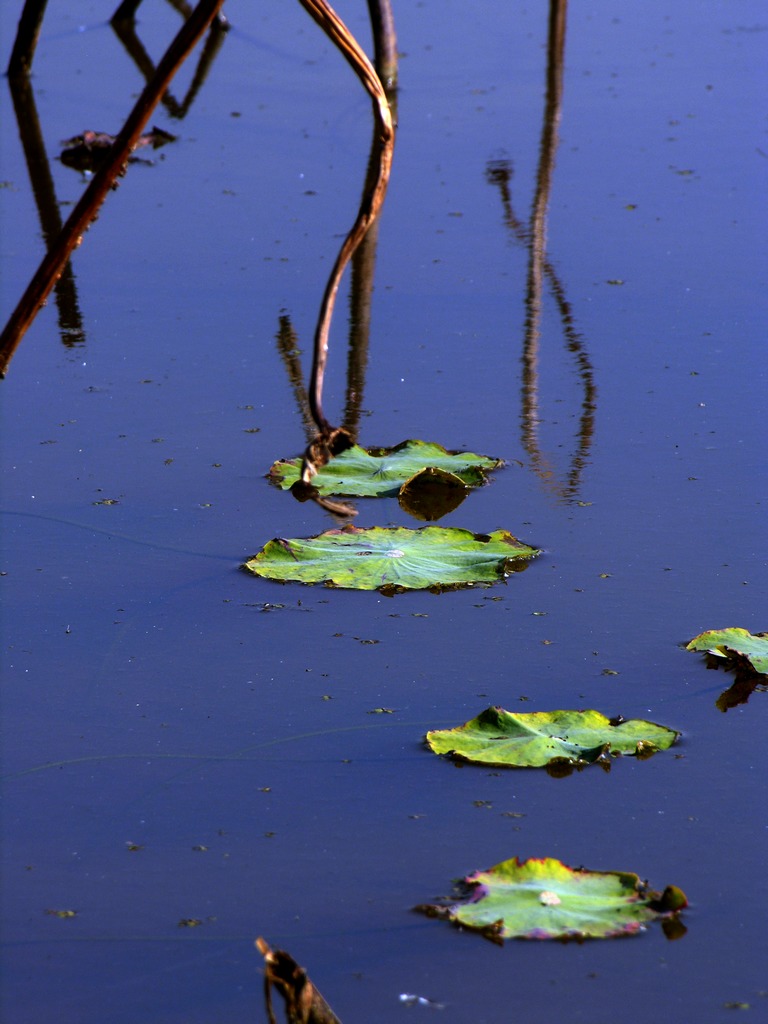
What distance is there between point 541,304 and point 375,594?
6.31ft

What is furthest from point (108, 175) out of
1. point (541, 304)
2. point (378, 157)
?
point (541, 304)

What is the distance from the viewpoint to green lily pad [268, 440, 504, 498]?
3.30 m

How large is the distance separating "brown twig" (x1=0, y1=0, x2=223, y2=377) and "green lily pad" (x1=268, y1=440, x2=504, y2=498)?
2.27 m

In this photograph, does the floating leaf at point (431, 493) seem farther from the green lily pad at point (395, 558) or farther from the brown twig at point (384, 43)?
the brown twig at point (384, 43)

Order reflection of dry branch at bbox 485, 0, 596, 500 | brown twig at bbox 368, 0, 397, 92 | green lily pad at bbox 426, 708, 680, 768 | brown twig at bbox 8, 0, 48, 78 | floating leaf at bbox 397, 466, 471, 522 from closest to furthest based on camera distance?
green lily pad at bbox 426, 708, 680, 768 < floating leaf at bbox 397, 466, 471, 522 < reflection of dry branch at bbox 485, 0, 596, 500 < brown twig at bbox 368, 0, 397, 92 < brown twig at bbox 8, 0, 48, 78

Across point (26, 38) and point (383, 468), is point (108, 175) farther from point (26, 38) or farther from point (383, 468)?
point (26, 38)

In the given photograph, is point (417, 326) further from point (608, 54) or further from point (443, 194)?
point (608, 54)

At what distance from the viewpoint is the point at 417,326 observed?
4422 millimetres

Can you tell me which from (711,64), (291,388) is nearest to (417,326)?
(291,388)

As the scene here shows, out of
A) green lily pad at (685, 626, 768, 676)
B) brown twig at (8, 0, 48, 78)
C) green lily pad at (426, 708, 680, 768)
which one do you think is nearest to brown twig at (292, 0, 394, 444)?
green lily pad at (426, 708, 680, 768)

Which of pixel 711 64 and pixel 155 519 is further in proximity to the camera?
pixel 711 64

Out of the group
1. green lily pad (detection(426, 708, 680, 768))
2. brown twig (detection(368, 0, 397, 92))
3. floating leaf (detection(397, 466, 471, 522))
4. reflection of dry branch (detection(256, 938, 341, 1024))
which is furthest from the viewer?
brown twig (detection(368, 0, 397, 92))

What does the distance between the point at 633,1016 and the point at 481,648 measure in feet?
3.27

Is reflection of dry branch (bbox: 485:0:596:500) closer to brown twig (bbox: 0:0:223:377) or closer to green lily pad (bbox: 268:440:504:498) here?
green lily pad (bbox: 268:440:504:498)
